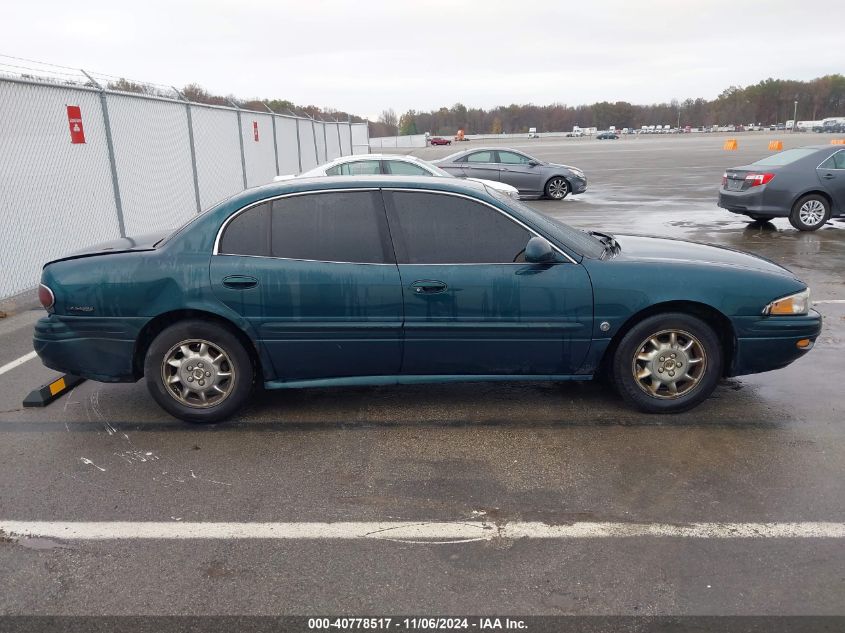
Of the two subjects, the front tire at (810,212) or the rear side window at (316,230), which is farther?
the front tire at (810,212)

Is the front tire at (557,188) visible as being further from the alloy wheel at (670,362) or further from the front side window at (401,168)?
the alloy wheel at (670,362)

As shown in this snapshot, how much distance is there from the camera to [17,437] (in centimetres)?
435

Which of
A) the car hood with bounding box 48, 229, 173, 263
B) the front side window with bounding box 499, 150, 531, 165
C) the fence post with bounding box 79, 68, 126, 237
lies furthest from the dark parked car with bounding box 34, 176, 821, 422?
the front side window with bounding box 499, 150, 531, 165

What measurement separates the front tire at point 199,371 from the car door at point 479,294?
1.07 m

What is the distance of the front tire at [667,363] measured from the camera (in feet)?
14.3

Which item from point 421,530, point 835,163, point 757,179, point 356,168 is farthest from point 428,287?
point 835,163

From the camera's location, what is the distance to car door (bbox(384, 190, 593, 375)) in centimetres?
427

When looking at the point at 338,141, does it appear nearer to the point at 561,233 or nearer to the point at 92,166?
the point at 92,166

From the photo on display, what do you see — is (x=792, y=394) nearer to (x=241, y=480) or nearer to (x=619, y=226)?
(x=241, y=480)

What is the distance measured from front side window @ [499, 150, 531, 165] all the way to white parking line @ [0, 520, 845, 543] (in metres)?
15.9

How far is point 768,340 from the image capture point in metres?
4.39

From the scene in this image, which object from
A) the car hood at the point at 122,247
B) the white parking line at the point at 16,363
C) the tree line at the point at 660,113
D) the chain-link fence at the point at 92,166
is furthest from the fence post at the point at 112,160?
the tree line at the point at 660,113

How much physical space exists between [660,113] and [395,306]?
15737cm

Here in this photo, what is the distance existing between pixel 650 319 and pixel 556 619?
2243mm
